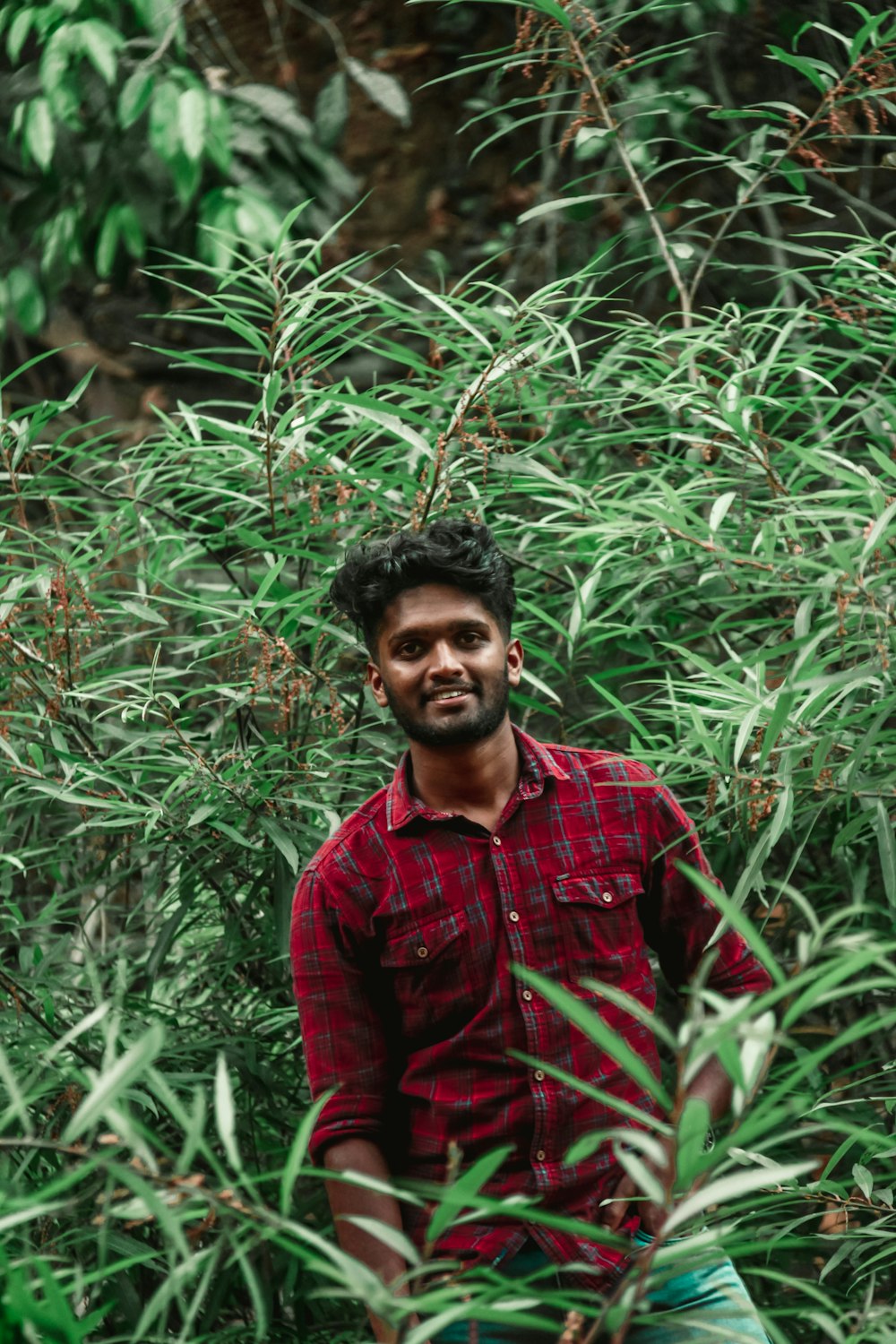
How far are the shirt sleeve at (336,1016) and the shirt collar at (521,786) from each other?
93 mm

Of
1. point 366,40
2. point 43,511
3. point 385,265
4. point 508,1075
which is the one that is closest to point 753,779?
point 508,1075

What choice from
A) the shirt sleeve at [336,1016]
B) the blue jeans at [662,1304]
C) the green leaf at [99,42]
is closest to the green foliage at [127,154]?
the green leaf at [99,42]

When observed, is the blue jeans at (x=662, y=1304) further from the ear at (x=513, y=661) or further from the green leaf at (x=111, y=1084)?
the green leaf at (x=111, y=1084)

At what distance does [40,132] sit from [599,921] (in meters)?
1.95

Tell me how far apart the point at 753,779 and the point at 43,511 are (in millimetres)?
2069

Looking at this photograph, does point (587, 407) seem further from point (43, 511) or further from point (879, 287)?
point (43, 511)

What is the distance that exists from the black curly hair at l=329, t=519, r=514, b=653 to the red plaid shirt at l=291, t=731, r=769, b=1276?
0.15 metres

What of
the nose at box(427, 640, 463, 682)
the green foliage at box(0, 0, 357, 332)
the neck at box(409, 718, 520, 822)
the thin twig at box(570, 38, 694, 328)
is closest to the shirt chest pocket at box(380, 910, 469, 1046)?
the neck at box(409, 718, 520, 822)

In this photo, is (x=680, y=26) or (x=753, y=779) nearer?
(x=753, y=779)

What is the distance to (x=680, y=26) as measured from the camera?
3.07 m

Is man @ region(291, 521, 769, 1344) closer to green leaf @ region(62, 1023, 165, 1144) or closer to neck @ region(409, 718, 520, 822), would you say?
neck @ region(409, 718, 520, 822)

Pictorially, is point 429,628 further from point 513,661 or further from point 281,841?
point 281,841

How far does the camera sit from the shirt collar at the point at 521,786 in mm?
1363

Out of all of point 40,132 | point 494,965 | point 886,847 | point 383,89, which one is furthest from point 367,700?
point 383,89
